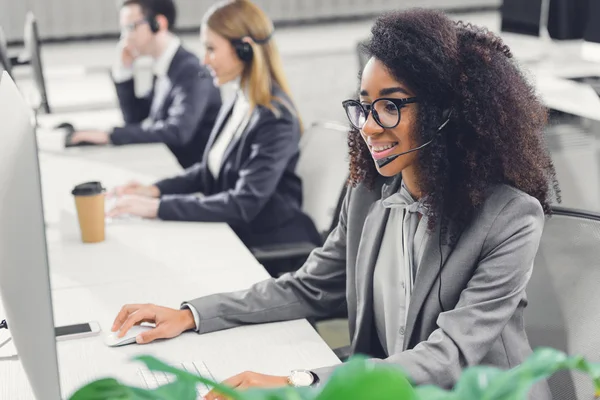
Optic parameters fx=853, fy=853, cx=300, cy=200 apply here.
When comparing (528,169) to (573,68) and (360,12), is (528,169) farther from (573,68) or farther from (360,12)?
(360,12)

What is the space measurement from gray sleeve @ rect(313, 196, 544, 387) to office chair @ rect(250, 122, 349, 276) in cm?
94

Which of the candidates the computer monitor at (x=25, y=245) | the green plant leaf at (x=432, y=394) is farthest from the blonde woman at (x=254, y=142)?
the green plant leaf at (x=432, y=394)

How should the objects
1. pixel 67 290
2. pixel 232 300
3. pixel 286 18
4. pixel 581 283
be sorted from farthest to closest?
pixel 286 18, pixel 67 290, pixel 232 300, pixel 581 283

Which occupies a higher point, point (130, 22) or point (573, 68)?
point (130, 22)

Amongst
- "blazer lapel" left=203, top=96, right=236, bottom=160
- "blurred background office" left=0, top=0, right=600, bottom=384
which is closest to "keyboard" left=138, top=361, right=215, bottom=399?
"blurred background office" left=0, top=0, right=600, bottom=384

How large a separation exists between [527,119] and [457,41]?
18 cm

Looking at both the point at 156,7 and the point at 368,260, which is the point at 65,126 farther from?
the point at 368,260

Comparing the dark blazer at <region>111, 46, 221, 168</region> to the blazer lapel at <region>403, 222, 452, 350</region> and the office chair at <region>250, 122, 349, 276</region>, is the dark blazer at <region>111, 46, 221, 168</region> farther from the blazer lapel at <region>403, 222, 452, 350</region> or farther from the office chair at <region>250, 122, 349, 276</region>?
the blazer lapel at <region>403, 222, 452, 350</region>

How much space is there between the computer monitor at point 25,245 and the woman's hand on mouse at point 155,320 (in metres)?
0.45

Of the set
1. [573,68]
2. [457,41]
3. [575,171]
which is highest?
[457,41]

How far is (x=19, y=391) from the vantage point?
139cm

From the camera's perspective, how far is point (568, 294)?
1527mm

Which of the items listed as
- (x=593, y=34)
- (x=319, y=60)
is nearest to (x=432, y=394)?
(x=593, y=34)

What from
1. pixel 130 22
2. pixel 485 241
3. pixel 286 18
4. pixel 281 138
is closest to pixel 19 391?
pixel 485 241
